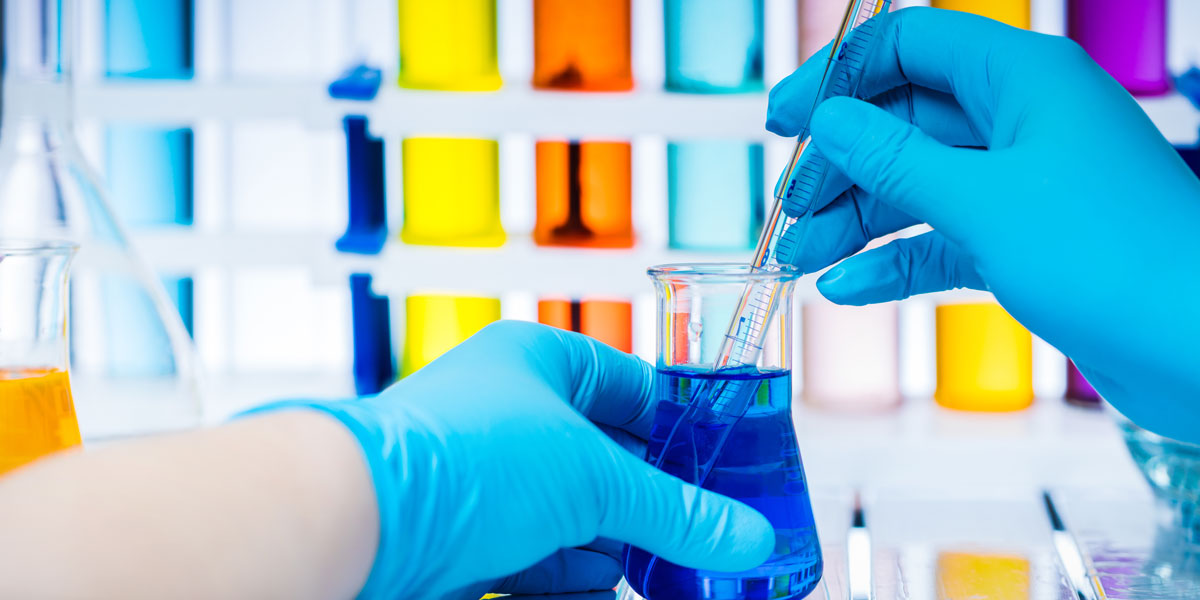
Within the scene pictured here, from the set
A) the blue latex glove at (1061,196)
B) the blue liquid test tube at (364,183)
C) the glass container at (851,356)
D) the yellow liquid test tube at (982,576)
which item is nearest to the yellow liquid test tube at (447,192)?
the blue liquid test tube at (364,183)

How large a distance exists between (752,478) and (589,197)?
86cm

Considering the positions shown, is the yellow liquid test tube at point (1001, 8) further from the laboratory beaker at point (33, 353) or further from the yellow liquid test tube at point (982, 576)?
the laboratory beaker at point (33, 353)

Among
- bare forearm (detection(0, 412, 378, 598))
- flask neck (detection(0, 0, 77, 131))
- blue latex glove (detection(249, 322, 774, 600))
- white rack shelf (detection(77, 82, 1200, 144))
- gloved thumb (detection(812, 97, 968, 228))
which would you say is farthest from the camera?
white rack shelf (detection(77, 82, 1200, 144))

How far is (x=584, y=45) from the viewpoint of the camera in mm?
1400

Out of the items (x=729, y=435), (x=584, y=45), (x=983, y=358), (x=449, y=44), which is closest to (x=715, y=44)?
(x=584, y=45)

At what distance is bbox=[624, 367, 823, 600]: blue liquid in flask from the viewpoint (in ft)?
2.26

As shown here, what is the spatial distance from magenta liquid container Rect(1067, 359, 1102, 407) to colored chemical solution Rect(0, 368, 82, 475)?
5.11ft

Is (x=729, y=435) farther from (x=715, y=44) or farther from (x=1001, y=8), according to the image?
(x=1001, y=8)

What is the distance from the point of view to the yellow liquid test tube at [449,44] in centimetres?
140

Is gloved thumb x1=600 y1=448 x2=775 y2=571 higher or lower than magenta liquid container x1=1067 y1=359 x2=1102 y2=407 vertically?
higher

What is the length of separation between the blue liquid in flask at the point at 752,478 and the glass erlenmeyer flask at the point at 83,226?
25.3 inches

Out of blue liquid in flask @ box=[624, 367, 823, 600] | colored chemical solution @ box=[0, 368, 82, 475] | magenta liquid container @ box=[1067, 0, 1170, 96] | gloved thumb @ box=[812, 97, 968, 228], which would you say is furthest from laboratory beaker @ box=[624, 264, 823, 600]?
magenta liquid container @ box=[1067, 0, 1170, 96]

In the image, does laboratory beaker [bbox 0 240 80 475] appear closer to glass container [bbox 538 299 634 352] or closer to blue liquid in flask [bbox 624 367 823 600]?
blue liquid in flask [bbox 624 367 823 600]

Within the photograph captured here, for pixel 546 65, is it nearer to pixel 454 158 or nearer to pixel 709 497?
pixel 454 158
